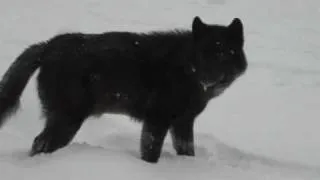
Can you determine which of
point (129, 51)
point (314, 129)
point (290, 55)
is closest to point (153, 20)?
point (290, 55)

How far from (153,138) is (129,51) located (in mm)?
920

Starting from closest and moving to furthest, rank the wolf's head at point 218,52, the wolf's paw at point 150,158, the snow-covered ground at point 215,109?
the snow-covered ground at point 215,109 → the wolf's head at point 218,52 → the wolf's paw at point 150,158

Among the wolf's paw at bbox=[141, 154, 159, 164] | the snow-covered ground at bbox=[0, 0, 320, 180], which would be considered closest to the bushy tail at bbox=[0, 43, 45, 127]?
the snow-covered ground at bbox=[0, 0, 320, 180]

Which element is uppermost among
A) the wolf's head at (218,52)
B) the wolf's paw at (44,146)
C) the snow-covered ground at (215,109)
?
the wolf's head at (218,52)

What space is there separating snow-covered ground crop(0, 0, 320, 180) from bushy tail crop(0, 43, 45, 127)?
0.44m

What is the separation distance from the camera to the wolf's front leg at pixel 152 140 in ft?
19.1

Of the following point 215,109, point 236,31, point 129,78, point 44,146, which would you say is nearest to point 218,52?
point 236,31

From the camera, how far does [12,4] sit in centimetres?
1677

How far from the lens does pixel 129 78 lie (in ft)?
19.5

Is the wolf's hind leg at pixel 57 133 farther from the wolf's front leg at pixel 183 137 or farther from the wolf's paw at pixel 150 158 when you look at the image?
the wolf's front leg at pixel 183 137

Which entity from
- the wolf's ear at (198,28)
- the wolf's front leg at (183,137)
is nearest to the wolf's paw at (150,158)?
the wolf's front leg at (183,137)

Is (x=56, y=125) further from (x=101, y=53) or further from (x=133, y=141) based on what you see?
(x=133, y=141)

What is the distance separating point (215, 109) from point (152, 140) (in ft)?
12.3

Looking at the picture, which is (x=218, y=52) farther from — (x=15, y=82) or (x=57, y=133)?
(x=15, y=82)
